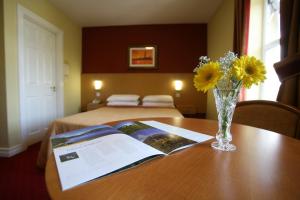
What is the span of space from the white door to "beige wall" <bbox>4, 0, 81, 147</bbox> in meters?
0.16

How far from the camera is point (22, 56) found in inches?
97.9

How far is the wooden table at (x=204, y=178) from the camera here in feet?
1.27

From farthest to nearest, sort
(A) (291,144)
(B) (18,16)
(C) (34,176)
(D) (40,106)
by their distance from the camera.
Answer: (D) (40,106), (B) (18,16), (C) (34,176), (A) (291,144)

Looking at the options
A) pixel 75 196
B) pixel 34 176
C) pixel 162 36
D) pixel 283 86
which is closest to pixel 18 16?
pixel 34 176

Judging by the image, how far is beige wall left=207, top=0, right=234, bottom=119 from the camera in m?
2.57

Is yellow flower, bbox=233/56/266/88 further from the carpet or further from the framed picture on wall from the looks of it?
the framed picture on wall

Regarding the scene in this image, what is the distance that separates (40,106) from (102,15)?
1999 mm

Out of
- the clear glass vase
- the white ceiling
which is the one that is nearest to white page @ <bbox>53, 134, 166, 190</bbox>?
the clear glass vase

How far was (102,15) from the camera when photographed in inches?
136

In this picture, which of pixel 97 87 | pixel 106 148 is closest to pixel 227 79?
pixel 106 148

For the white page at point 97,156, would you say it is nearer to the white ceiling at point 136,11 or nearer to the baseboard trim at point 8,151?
the baseboard trim at point 8,151

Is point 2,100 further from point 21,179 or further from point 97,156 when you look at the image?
point 97,156

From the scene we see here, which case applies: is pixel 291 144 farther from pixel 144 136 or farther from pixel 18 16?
pixel 18 16

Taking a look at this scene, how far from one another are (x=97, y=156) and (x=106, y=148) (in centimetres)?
6
